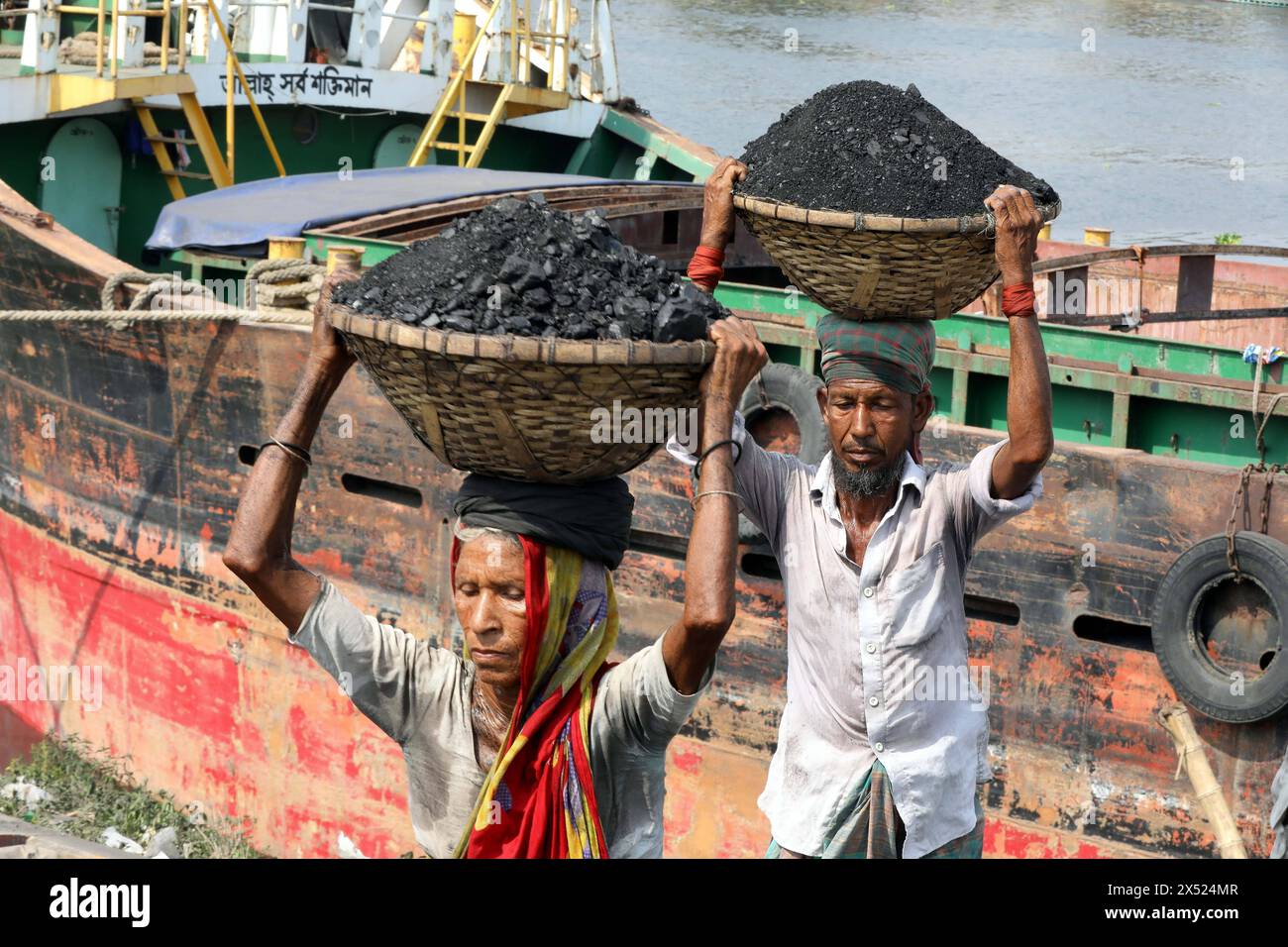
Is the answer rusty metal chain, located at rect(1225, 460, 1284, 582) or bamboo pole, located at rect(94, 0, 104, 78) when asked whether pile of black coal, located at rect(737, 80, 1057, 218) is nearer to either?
rusty metal chain, located at rect(1225, 460, 1284, 582)

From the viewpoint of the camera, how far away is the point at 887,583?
318cm

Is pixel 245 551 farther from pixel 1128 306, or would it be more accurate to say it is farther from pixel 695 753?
pixel 1128 306

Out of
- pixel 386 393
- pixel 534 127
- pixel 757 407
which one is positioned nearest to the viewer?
pixel 386 393

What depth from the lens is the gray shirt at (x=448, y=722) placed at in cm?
257

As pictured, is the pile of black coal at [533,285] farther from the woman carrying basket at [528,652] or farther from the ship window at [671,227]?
the ship window at [671,227]

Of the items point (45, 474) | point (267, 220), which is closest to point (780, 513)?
point (267, 220)

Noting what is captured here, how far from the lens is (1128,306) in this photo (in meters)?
9.45

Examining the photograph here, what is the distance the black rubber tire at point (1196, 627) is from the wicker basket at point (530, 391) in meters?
3.26

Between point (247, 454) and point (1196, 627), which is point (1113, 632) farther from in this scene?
point (247, 454)

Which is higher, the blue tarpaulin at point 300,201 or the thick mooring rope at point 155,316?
the blue tarpaulin at point 300,201

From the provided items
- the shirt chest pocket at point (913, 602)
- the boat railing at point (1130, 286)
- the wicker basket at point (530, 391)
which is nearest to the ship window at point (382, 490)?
the boat railing at point (1130, 286)

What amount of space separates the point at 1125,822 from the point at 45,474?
18.0ft

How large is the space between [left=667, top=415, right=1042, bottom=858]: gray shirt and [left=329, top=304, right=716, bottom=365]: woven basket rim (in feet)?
2.04

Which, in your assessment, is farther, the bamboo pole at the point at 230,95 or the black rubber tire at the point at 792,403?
the bamboo pole at the point at 230,95
